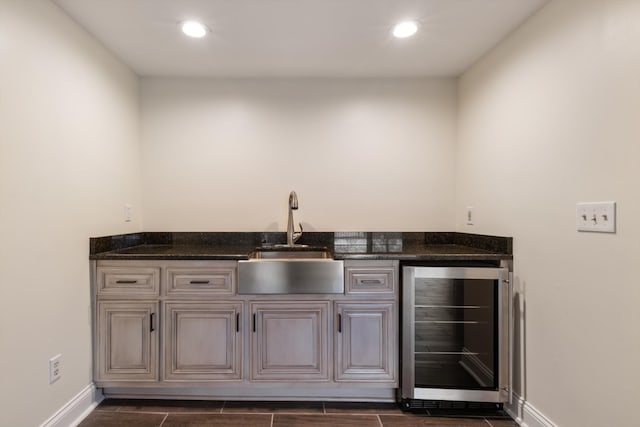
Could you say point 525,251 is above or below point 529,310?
above

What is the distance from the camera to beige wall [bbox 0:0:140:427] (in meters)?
1.36

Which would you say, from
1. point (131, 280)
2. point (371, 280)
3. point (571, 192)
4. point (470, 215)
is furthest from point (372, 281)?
point (131, 280)

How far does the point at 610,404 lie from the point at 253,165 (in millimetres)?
2356

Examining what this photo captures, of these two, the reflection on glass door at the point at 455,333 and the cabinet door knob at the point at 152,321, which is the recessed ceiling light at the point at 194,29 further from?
the reflection on glass door at the point at 455,333

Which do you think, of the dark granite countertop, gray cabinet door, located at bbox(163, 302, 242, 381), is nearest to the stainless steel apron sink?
gray cabinet door, located at bbox(163, 302, 242, 381)

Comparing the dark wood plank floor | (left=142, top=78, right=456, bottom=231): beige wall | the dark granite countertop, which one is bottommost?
the dark wood plank floor

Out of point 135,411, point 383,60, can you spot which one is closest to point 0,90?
point 135,411

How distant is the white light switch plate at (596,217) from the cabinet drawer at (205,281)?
1.74 metres

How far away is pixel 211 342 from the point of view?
1880 millimetres

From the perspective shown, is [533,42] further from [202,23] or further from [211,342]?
[211,342]

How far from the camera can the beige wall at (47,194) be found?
→ 53.7 inches

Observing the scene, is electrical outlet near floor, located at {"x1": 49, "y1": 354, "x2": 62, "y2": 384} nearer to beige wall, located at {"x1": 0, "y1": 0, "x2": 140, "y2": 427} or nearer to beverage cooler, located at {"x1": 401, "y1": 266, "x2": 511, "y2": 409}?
beige wall, located at {"x1": 0, "y1": 0, "x2": 140, "y2": 427}

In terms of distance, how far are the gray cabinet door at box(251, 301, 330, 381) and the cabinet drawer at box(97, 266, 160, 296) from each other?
2.21 feet

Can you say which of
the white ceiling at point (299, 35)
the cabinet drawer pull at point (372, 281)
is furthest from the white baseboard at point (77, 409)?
the white ceiling at point (299, 35)
